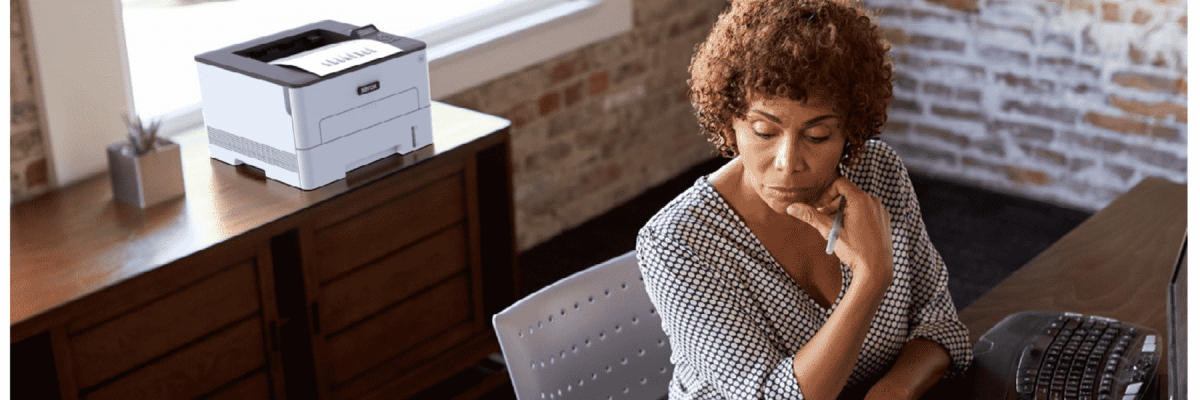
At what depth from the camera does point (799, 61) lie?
5.12 ft

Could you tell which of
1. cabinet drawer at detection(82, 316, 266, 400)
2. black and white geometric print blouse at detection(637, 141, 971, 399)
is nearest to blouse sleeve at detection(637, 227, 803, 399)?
black and white geometric print blouse at detection(637, 141, 971, 399)

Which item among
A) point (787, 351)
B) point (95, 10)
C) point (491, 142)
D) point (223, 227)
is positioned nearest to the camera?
point (787, 351)

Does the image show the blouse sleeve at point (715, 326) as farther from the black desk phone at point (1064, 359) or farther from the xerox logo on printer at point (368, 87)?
the xerox logo on printer at point (368, 87)

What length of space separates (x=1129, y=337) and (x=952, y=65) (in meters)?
2.62

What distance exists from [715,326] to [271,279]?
1185 mm

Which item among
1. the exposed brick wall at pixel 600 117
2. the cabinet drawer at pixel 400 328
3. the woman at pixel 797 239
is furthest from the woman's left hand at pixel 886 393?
the exposed brick wall at pixel 600 117

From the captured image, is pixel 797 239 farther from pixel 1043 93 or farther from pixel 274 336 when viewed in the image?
pixel 1043 93

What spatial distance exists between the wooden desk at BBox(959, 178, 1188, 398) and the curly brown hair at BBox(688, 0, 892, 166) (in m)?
0.56

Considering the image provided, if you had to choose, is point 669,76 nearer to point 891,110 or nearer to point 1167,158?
point 891,110

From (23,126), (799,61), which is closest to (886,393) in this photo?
(799,61)

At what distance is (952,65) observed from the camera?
14.4ft

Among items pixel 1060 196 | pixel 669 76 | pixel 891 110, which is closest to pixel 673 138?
pixel 669 76

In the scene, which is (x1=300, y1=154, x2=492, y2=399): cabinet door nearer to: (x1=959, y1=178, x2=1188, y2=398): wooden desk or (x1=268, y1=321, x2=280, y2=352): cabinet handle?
(x1=268, y1=321, x2=280, y2=352): cabinet handle

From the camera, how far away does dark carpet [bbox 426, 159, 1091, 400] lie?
3.82 m
